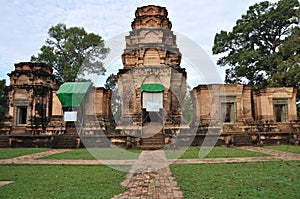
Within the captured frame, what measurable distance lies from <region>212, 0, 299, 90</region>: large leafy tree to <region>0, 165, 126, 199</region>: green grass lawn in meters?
20.9

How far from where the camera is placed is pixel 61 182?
7008mm

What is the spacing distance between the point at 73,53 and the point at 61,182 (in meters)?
29.1

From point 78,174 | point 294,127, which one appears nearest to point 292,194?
point 78,174

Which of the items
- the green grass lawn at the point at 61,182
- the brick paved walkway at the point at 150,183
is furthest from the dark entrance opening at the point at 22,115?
the brick paved walkway at the point at 150,183

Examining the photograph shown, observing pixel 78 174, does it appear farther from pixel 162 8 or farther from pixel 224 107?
pixel 162 8

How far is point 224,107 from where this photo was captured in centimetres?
2147

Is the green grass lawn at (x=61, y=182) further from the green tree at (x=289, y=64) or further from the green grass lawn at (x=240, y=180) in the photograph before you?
the green tree at (x=289, y=64)

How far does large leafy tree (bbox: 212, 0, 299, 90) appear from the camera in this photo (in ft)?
84.1

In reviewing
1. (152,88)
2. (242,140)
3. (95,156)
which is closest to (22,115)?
(152,88)

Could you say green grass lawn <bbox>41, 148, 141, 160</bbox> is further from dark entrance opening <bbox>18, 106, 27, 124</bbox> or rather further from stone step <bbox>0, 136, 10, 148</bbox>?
dark entrance opening <bbox>18, 106, 27, 124</bbox>

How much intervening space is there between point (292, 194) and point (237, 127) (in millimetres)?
15579

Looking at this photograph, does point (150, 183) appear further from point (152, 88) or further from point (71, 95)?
point (71, 95)

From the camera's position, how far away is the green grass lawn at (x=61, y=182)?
585cm

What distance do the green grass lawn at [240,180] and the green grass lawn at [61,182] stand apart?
1959 mm
